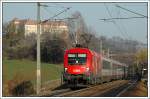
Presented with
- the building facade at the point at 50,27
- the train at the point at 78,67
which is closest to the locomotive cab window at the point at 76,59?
the train at the point at 78,67

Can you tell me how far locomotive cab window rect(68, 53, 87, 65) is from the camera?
3014cm

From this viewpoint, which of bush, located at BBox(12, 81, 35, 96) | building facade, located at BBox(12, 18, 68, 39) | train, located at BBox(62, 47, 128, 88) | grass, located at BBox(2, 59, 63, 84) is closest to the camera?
train, located at BBox(62, 47, 128, 88)

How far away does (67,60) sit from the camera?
30.3m

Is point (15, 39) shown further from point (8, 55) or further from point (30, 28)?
point (30, 28)

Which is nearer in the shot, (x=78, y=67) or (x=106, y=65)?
(x=78, y=67)

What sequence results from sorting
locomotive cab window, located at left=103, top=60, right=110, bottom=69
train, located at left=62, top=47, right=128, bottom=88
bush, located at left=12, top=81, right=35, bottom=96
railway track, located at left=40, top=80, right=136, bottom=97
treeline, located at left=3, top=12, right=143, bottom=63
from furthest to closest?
treeline, located at left=3, top=12, right=143, bottom=63, locomotive cab window, located at left=103, top=60, right=110, bottom=69, bush, located at left=12, top=81, right=35, bottom=96, train, located at left=62, top=47, right=128, bottom=88, railway track, located at left=40, top=80, right=136, bottom=97

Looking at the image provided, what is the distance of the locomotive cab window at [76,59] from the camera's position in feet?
98.9

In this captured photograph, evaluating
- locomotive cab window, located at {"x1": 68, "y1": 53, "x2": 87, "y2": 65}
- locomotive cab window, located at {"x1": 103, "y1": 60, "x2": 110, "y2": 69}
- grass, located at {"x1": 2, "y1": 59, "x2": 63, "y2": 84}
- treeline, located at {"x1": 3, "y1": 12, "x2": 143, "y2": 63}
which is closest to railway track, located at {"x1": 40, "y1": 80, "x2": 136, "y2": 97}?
locomotive cab window, located at {"x1": 68, "y1": 53, "x2": 87, "y2": 65}

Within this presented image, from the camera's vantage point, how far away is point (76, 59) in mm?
30172

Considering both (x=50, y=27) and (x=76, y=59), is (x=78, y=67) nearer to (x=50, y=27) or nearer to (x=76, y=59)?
(x=76, y=59)

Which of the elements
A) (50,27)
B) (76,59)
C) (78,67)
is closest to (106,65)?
(50,27)

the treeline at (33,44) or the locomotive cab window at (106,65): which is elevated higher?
the treeline at (33,44)

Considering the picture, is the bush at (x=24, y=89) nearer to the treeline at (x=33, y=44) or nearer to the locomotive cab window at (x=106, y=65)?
the locomotive cab window at (x=106, y=65)

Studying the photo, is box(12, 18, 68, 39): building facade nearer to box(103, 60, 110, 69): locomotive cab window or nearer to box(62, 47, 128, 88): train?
box(103, 60, 110, 69): locomotive cab window
